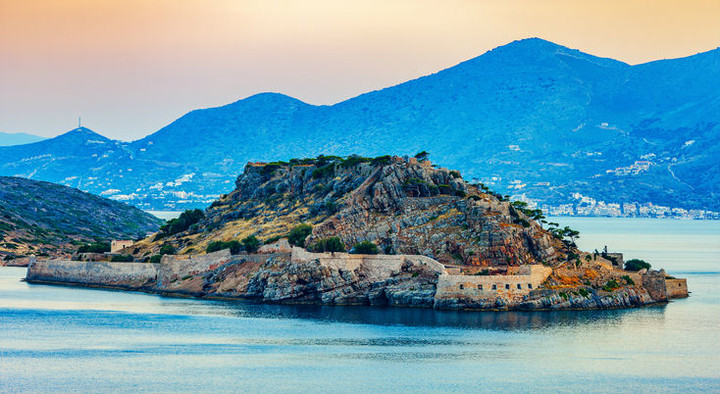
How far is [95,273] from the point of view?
166500 millimetres

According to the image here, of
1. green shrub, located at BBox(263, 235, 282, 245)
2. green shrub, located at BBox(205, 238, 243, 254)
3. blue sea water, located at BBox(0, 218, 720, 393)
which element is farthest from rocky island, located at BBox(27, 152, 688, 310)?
blue sea water, located at BBox(0, 218, 720, 393)

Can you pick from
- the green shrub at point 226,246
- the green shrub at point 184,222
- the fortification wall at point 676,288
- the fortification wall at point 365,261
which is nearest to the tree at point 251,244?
the green shrub at point 226,246

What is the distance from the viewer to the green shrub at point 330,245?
146 metres

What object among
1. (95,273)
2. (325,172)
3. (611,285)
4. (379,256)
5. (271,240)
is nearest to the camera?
(611,285)

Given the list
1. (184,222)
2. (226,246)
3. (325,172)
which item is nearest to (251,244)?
(226,246)

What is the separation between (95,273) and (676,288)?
87.4m

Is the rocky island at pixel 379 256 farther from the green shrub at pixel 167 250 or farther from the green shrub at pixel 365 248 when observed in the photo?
the green shrub at pixel 167 250

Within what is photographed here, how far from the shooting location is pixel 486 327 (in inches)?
4604

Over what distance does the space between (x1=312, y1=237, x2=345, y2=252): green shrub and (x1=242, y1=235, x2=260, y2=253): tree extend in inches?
441

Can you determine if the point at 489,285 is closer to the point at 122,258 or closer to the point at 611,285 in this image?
the point at 611,285

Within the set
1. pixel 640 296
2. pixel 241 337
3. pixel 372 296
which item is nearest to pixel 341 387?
pixel 241 337

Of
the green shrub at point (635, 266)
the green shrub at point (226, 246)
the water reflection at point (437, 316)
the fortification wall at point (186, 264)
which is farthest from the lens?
the green shrub at point (635, 266)

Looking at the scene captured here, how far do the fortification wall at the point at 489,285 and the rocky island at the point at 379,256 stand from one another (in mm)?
122

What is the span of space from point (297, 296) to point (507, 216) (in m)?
31.3
